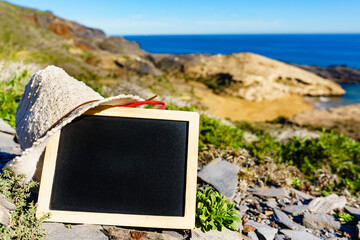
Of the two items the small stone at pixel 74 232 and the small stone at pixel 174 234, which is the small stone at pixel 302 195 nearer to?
the small stone at pixel 174 234

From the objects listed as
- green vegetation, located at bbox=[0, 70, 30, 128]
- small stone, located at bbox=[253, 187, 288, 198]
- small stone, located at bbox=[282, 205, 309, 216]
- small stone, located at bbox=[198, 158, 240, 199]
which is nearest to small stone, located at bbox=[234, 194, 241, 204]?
small stone, located at bbox=[198, 158, 240, 199]

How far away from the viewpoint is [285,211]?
3584 mm

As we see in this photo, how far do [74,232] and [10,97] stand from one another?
435 centimetres

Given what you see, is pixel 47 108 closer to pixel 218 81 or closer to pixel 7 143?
pixel 7 143

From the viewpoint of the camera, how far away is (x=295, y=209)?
3631mm

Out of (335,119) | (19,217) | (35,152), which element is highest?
(35,152)

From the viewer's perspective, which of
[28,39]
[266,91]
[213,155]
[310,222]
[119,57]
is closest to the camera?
[310,222]

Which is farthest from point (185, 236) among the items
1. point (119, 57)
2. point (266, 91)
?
point (266, 91)

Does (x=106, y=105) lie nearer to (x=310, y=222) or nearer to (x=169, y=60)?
(x=310, y=222)

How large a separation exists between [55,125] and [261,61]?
93.9 feet

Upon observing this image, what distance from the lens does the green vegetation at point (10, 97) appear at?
16.6 feet

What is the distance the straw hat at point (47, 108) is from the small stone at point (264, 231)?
1801 mm

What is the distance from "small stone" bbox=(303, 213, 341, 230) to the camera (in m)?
3.41

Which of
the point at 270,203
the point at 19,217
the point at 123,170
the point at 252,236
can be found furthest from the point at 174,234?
the point at 270,203
